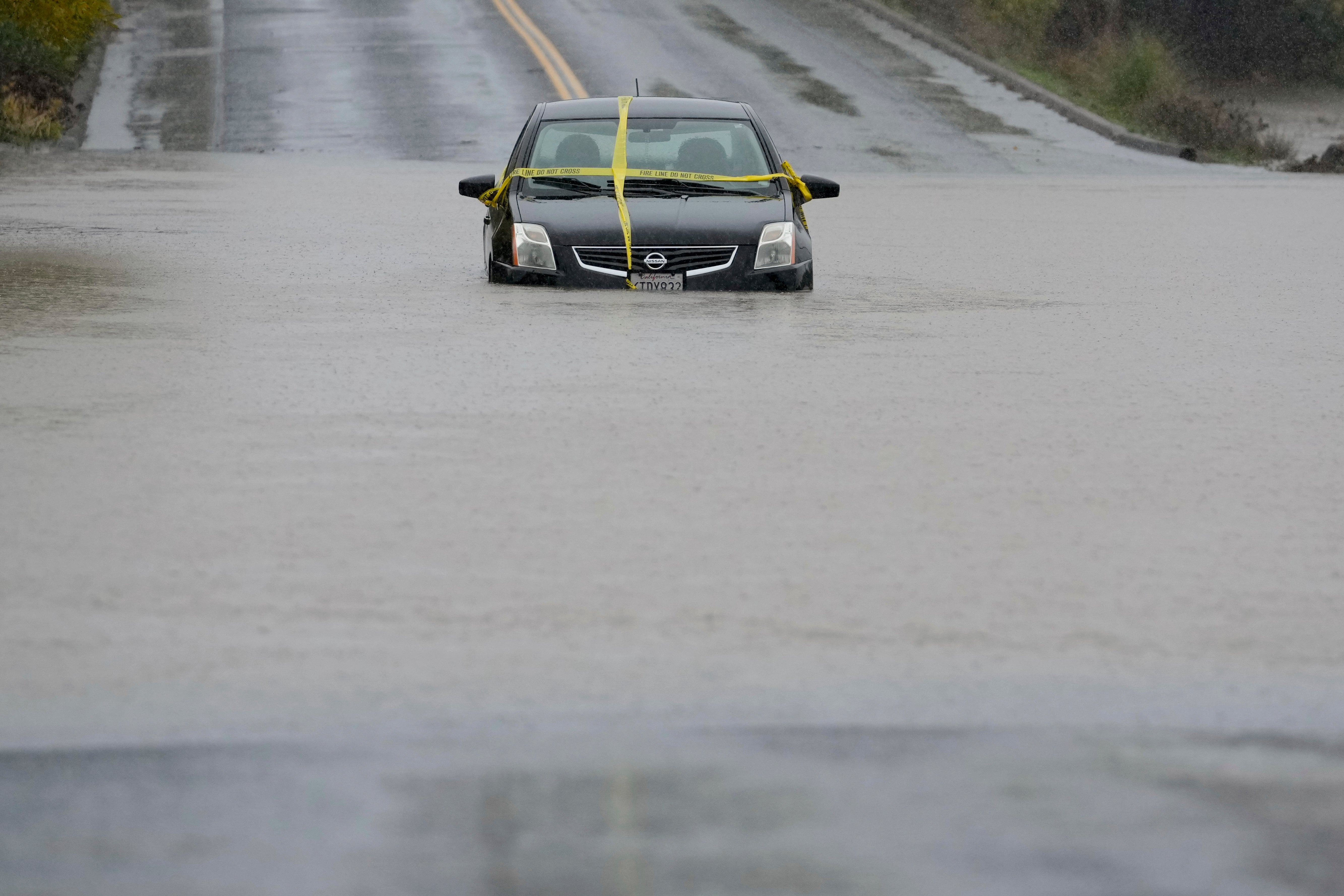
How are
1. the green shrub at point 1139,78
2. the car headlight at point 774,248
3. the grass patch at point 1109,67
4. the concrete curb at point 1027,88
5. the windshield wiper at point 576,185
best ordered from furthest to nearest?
the green shrub at point 1139,78
the grass patch at point 1109,67
the concrete curb at point 1027,88
the windshield wiper at point 576,185
the car headlight at point 774,248

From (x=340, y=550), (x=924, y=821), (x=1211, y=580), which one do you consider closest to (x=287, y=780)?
(x=924, y=821)

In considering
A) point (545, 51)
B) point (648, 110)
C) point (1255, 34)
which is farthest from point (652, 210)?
point (1255, 34)

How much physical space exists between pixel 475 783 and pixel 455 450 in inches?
168

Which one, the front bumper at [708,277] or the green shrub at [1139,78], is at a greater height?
the front bumper at [708,277]

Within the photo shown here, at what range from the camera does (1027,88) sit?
40.8 metres

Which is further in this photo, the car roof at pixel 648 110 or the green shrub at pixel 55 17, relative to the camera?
the green shrub at pixel 55 17

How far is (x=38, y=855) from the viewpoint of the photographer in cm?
429

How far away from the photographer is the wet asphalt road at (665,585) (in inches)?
174

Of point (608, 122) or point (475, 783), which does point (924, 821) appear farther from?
point (608, 122)

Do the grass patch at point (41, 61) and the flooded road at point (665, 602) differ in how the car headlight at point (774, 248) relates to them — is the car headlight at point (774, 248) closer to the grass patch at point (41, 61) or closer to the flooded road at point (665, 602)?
the flooded road at point (665, 602)

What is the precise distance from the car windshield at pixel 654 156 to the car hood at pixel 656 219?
18 centimetres

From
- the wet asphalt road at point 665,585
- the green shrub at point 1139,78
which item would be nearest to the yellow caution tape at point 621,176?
the wet asphalt road at point 665,585

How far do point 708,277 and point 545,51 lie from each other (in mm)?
27657

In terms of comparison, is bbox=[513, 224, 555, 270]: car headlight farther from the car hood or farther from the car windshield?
the car windshield
